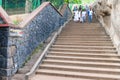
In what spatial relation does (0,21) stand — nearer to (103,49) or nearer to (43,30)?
(43,30)

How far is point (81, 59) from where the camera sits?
435 inches

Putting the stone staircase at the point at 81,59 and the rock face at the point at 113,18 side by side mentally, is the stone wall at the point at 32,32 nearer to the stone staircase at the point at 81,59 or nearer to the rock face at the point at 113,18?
the stone staircase at the point at 81,59

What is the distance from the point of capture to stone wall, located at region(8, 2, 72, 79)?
32.3ft

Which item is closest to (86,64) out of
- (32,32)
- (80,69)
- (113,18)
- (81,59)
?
(80,69)

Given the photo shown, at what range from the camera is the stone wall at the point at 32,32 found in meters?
9.84

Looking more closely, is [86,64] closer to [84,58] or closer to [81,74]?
[84,58]

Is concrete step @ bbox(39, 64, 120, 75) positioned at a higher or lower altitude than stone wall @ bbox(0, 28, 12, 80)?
lower

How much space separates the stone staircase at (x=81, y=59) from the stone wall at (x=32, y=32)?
2.48ft

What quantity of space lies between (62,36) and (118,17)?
398 cm

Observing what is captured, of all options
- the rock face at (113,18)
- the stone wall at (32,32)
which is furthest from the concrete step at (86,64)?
the rock face at (113,18)

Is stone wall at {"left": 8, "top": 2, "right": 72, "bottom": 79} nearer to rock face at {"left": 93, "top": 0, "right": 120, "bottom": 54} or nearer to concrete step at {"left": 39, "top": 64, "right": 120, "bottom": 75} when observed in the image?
concrete step at {"left": 39, "top": 64, "right": 120, "bottom": 75}

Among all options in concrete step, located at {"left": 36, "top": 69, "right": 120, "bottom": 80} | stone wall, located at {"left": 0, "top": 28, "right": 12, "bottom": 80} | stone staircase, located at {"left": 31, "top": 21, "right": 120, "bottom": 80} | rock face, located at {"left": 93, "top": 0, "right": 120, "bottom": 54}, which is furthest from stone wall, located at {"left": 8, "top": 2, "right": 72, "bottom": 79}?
rock face, located at {"left": 93, "top": 0, "right": 120, "bottom": 54}

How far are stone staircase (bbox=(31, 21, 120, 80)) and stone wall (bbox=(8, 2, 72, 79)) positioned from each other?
0.75 metres

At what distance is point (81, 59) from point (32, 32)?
8.12 ft
